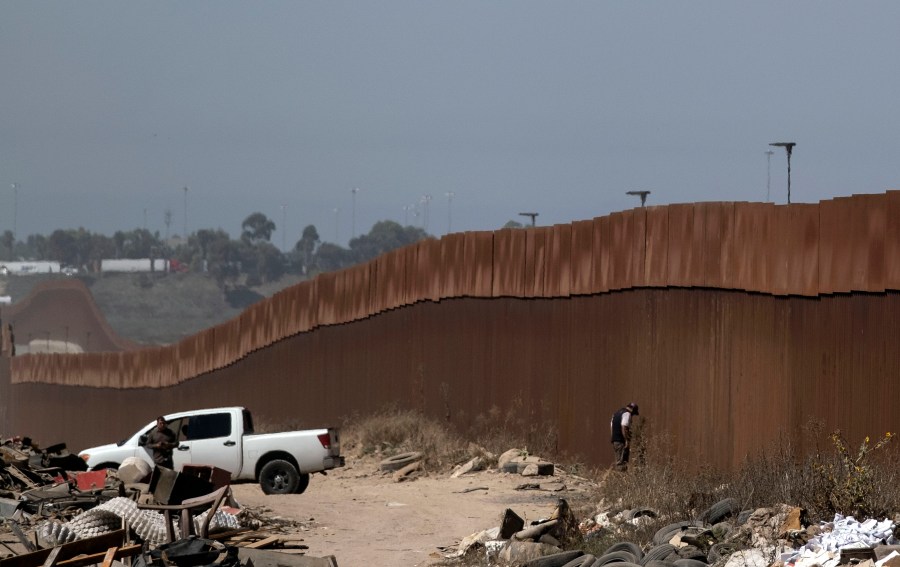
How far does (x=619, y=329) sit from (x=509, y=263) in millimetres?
4947

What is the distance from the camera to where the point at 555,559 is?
52.6 ft

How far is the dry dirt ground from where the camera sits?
19.1 m

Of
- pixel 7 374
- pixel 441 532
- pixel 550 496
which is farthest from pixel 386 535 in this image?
pixel 7 374

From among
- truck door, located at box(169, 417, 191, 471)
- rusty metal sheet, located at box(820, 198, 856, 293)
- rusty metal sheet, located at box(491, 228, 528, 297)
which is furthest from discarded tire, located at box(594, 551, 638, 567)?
rusty metal sheet, located at box(491, 228, 528, 297)

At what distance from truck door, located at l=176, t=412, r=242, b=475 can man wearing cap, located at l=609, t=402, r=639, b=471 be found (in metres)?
6.60

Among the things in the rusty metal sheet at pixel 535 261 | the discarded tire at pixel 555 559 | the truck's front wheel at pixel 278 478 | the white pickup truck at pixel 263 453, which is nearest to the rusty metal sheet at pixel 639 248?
the rusty metal sheet at pixel 535 261

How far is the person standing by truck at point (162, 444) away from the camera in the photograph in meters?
26.1

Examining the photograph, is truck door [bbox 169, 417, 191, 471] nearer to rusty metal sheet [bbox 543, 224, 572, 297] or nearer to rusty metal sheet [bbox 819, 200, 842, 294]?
rusty metal sheet [bbox 543, 224, 572, 297]

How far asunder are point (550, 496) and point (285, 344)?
19.1 meters

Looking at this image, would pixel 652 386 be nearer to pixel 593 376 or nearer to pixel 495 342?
pixel 593 376

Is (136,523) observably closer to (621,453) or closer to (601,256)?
(621,453)

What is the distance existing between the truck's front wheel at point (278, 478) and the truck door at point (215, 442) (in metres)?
0.48

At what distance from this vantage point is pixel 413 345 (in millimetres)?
34594

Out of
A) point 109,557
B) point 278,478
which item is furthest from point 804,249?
point 278,478
